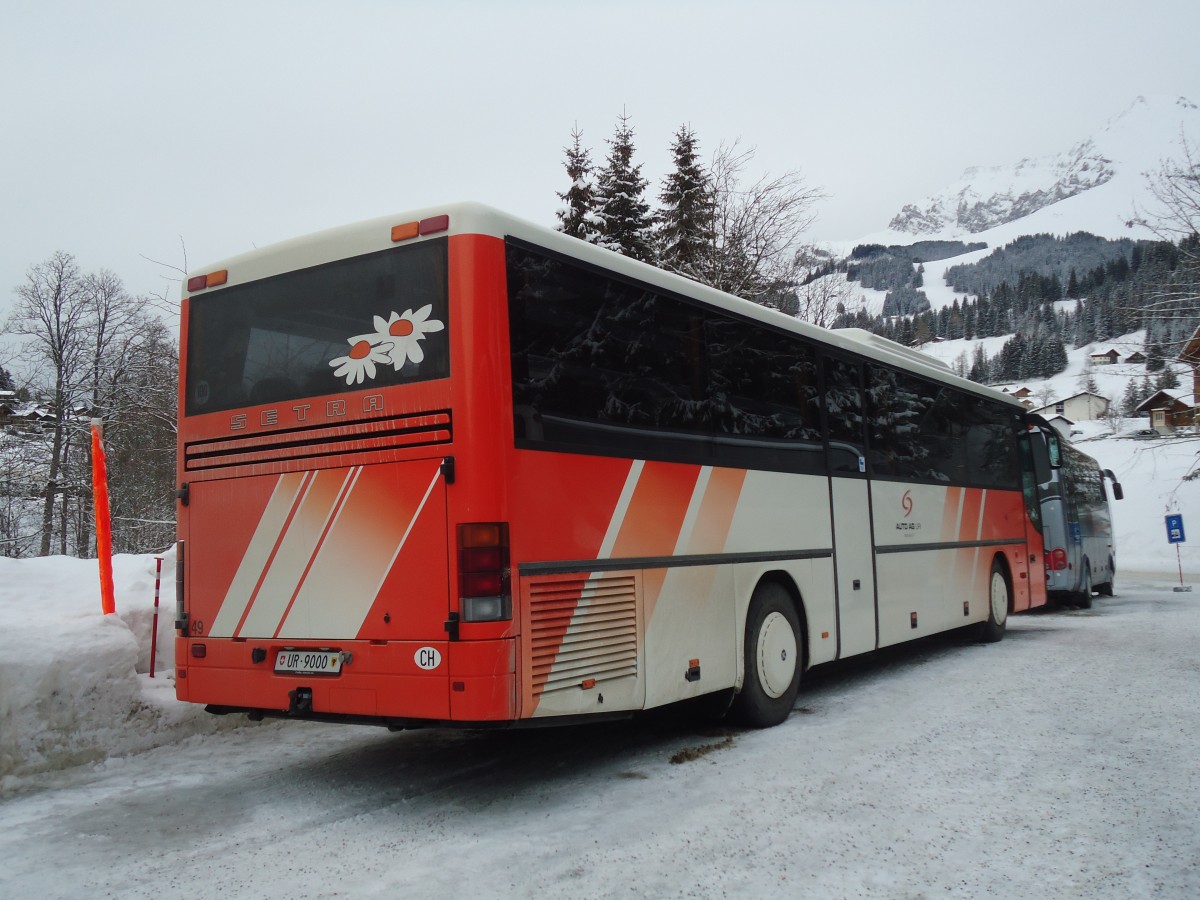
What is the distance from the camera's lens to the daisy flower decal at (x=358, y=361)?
545 centimetres

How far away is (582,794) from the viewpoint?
565cm

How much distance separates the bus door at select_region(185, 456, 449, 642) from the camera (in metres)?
5.20

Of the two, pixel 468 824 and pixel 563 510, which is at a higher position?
pixel 563 510

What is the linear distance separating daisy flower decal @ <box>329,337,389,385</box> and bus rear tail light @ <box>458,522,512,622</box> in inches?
44.1

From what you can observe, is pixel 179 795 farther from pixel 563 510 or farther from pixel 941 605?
pixel 941 605

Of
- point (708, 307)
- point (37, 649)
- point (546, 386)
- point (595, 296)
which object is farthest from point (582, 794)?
point (37, 649)

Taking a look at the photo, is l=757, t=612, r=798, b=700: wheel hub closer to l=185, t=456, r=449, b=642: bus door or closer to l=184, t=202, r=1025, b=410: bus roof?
l=184, t=202, r=1025, b=410: bus roof

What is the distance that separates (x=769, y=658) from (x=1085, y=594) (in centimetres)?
1464

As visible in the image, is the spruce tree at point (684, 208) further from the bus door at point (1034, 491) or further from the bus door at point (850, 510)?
the bus door at point (850, 510)

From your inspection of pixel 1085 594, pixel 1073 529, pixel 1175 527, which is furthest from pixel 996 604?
pixel 1175 527

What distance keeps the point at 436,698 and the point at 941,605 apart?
7.31 meters

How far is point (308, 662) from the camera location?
557 centimetres

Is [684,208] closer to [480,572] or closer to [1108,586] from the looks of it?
[1108,586]

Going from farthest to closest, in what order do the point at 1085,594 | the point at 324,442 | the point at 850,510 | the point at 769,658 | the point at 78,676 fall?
1. the point at 1085,594
2. the point at 850,510
3. the point at 769,658
4. the point at 78,676
5. the point at 324,442
